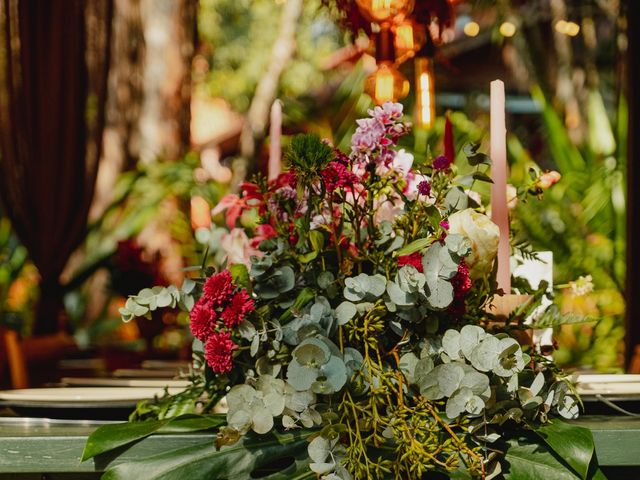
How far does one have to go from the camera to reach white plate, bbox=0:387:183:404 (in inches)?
40.2

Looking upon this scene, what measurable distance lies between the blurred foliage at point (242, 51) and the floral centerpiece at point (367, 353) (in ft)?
33.8

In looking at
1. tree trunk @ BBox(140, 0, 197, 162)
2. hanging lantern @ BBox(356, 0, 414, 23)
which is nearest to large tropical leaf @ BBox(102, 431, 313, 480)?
hanging lantern @ BBox(356, 0, 414, 23)

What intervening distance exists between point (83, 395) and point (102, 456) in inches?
6.9

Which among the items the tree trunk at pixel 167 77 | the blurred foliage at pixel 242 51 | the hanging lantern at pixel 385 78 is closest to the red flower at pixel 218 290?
the hanging lantern at pixel 385 78

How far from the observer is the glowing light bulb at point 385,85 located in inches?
73.0

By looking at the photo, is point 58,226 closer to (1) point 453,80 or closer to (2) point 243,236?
(2) point 243,236

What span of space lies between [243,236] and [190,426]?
314mm

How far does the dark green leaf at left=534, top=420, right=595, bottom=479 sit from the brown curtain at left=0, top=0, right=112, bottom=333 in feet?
5.86

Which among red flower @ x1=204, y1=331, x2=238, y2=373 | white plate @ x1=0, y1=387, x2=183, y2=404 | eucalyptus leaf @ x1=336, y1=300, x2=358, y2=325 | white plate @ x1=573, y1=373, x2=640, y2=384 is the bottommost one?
white plate @ x1=573, y1=373, x2=640, y2=384

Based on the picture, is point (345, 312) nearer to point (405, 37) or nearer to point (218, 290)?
point (218, 290)

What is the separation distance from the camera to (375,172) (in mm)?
932

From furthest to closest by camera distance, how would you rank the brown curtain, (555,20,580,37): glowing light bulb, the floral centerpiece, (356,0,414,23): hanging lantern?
(555,20,580,37): glowing light bulb, the brown curtain, (356,0,414,23): hanging lantern, the floral centerpiece

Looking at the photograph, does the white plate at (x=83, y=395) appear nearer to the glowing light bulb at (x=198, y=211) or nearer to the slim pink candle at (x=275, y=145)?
the slim pink candle at (x=275, y=145)

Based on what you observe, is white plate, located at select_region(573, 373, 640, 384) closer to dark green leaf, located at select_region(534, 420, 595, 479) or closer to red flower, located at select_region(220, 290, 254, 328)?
dark green leaf, located at select_region(534, 420, 595, 479)
